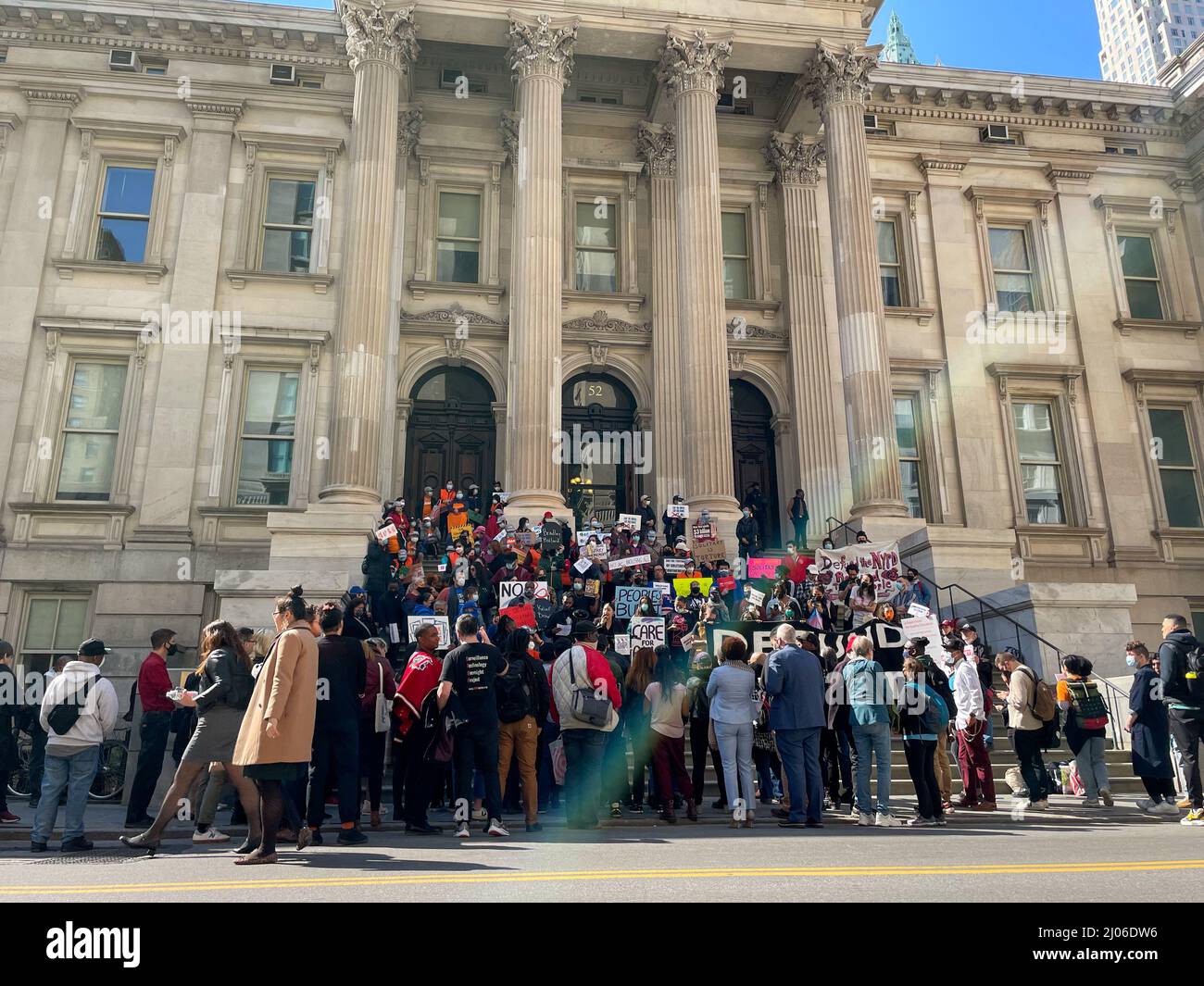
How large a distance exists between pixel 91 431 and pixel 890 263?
2124 cm

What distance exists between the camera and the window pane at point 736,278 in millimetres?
24891

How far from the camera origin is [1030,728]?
10711 millimetres

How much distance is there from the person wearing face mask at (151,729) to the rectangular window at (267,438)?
11.4 metres

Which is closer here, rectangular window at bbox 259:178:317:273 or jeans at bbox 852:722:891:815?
jeans at bbox 852:722:891:815

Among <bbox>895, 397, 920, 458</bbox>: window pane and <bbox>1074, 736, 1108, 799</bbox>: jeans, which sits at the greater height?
<bbox>895, 397, 920, 458</bbox>: window pane

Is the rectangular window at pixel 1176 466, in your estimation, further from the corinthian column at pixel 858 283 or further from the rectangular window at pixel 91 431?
the rectangular window at pixel 91 431

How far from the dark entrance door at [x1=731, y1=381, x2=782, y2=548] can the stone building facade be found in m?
0.09

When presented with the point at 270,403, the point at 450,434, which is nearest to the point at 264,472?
the point at 270,403

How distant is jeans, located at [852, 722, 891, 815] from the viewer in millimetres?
9273

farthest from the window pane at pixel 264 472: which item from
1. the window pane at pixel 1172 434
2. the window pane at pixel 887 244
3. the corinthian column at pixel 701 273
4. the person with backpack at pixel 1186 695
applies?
the window pane at pixel 1172 434

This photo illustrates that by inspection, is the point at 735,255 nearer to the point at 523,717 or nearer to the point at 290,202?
the point at 290,202

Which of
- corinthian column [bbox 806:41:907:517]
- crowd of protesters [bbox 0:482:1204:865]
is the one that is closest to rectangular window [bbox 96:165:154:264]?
crowd of protesters [bbox 0:482:1204:865]

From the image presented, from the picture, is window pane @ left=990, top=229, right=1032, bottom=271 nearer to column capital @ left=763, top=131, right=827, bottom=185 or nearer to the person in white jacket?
column capital @ left=763, top=131, right=827, bottom=185

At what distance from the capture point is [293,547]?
16.9 metres
